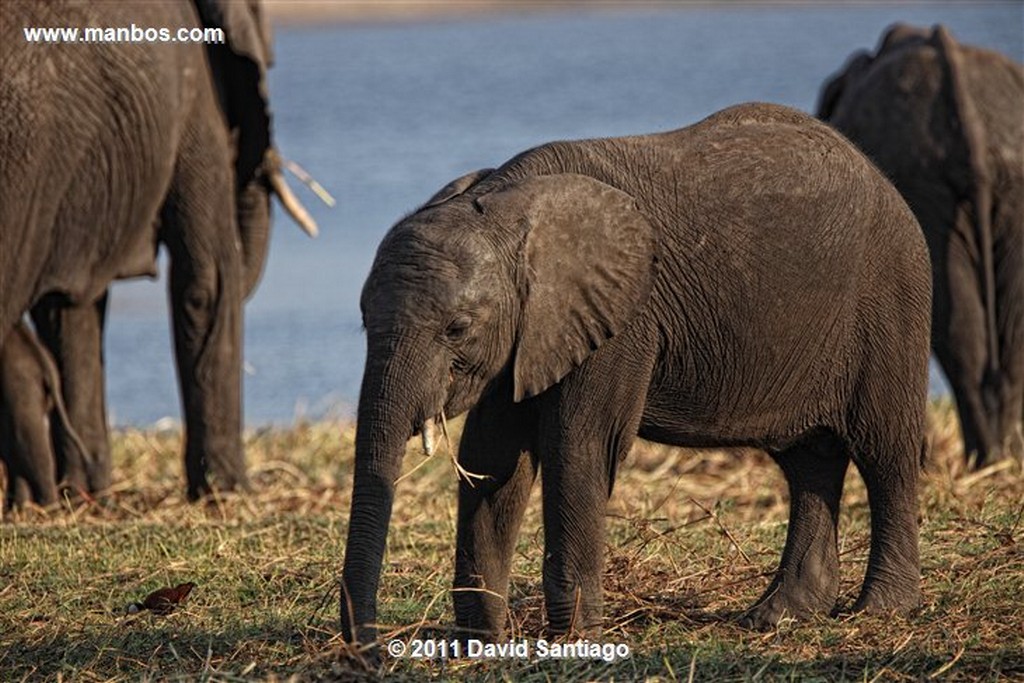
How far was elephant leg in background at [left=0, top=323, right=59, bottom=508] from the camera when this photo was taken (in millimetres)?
9234

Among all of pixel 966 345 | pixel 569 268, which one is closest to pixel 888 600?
pixel 569 268

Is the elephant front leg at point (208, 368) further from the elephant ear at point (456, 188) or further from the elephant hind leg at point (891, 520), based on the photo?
the elephant hind leg at point (891, 520)

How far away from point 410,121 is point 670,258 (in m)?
28.7

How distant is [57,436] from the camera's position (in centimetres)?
977

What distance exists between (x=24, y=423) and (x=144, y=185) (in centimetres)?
110

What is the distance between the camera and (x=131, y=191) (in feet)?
30.0

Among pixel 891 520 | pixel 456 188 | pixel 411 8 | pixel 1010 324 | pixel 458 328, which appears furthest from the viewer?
pixel 411 8

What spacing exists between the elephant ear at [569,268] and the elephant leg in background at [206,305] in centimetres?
372

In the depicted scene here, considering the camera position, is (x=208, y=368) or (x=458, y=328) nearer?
(x=458, y=328)

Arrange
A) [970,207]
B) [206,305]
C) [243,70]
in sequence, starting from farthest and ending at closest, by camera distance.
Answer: [970,207] → [243,70] → [206,305]

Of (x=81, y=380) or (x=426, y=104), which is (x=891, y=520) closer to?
(x=81, y=380)

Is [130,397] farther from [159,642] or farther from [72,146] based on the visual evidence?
[159,642]

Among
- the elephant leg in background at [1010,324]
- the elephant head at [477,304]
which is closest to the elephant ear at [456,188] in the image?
the elephant head at [477,304]

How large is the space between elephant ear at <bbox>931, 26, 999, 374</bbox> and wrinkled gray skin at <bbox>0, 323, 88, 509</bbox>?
13.9ft
